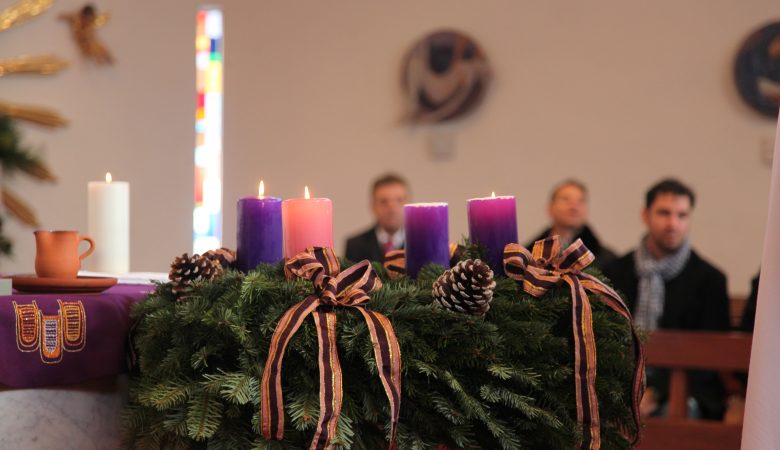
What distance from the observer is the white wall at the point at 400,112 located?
471 cm

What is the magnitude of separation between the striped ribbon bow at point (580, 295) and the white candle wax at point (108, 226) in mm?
782

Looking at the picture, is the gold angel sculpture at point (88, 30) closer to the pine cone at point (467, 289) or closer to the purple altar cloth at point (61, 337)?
the purple altar cloth at point (61, 337)

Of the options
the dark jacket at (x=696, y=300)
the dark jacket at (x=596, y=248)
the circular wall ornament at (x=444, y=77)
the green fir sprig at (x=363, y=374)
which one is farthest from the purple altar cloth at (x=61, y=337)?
the circular wall ornament at (x=444, y=77)

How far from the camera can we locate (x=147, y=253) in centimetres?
481

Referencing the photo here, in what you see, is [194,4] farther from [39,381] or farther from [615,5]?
[39,381]

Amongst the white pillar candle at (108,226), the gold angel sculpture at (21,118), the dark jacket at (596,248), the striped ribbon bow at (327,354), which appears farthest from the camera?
the gold angel sculpture at (21,118)

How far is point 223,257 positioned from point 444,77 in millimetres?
4087

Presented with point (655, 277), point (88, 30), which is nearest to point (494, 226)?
point (655, 277)

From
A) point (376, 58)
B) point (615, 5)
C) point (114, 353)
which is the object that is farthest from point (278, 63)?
point (114, 353)

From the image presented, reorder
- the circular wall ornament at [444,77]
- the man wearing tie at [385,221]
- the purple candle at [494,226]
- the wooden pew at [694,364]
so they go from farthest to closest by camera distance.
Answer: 1. the circular wall ornament at [444,77]
2. the man wearing tie at [385,221]
3. the wooden pew at [694,364]
4. the purple candle at [494,226]

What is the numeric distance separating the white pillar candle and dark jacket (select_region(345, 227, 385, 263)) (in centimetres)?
272

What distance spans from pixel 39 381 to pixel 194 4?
434 centimetres

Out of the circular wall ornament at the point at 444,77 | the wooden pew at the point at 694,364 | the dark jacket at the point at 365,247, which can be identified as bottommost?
the wooden pew at the point at 694,364

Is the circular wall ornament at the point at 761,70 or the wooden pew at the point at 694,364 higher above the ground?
the circular wall ornament at the point at 761,70
